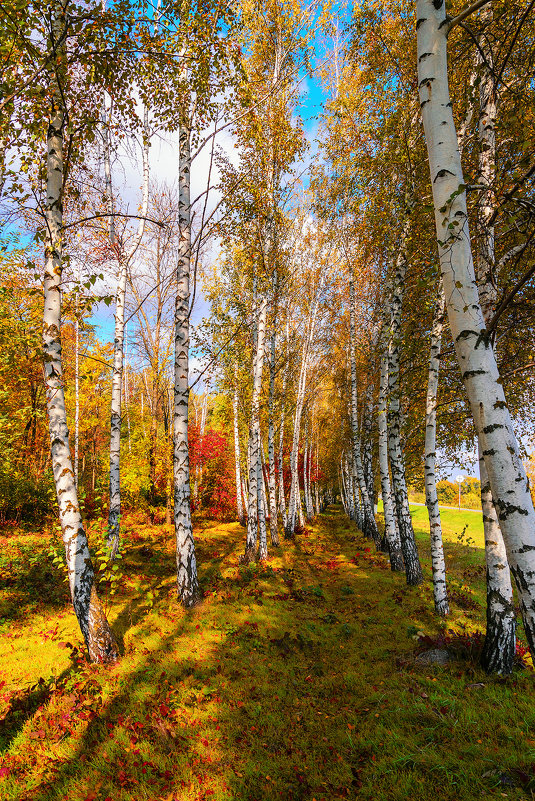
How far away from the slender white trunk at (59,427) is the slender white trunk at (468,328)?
16.3 feet

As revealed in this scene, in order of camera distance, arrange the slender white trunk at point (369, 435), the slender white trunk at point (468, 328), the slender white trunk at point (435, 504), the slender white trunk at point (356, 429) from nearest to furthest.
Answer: the slender white trunk at point (468, 328)
the slender white trunk at point (435, 504)
the slender white trunk at point (356, 429)
the slender white trunk at point (369, 435)

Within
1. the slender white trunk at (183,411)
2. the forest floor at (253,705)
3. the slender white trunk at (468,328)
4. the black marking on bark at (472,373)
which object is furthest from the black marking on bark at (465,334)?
the slender white trunk at (183,411)

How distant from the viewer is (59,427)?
5.11 m

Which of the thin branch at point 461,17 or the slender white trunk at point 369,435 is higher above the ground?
the thin branch at point 461,17

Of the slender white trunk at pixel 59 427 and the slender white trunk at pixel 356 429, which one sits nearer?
the slender white trunk at pixel 59 427

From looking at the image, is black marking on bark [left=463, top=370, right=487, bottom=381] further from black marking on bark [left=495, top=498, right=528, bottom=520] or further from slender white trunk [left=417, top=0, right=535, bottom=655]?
black marking on bark [left=495, top=498, right=528, bottom=520]

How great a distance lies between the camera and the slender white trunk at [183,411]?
7.18 metres

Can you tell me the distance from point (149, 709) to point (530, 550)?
4.86m

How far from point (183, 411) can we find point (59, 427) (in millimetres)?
2655

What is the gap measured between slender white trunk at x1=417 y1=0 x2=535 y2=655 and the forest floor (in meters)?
2.29

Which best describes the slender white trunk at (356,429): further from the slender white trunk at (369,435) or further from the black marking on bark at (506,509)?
the black marking on bark at (506,509)

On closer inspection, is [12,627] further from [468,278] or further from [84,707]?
[468,278]

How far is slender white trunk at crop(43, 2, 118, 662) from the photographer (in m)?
5.06

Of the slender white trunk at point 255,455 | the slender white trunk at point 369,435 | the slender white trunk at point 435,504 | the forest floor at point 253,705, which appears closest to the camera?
the forest floor at point 253,705
